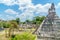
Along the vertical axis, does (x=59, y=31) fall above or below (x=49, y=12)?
below

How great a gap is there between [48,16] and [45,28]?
1506mm

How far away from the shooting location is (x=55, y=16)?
2417cm

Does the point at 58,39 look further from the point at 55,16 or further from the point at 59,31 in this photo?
the point at 55,16

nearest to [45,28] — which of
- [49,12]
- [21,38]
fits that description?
[49,12]

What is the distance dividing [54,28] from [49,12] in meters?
2.01

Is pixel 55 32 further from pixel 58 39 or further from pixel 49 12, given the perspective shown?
pixel 49 12

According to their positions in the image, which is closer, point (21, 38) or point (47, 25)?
point (21, 38)

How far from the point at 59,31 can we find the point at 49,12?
254cm

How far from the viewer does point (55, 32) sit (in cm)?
2358

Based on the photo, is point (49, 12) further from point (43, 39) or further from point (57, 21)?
point (43, 39)

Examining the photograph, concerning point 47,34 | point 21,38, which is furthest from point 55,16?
point 21,38

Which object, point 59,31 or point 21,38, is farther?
point 59,31

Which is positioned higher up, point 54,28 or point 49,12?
point 49,12

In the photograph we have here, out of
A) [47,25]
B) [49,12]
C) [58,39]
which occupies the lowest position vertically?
[58,39]
